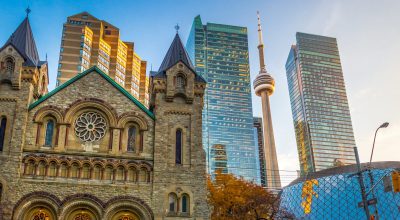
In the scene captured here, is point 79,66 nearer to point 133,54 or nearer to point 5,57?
point 133,54

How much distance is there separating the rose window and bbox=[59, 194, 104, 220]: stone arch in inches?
179

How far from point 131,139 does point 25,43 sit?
12.5 meters

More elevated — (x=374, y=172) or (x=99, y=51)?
(x=99, y=51)

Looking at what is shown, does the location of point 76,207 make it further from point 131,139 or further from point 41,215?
point 131,139

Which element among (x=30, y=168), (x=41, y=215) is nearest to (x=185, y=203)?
(x=41, y=215)

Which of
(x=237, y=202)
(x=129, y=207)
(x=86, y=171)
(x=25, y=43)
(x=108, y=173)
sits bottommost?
(x=129, y=207)

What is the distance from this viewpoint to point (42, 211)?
1185 inches

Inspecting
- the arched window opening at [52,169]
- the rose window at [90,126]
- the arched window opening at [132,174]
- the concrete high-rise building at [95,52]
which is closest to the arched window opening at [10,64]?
the rose window at [90,126]

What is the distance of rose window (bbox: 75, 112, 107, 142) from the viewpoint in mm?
32750

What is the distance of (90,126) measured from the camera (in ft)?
109

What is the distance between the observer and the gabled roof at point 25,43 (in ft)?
113

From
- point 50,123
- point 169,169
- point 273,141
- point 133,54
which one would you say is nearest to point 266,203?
point 169,169

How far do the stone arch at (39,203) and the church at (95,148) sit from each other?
0.22 feet

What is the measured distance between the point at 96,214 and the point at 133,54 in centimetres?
11391
